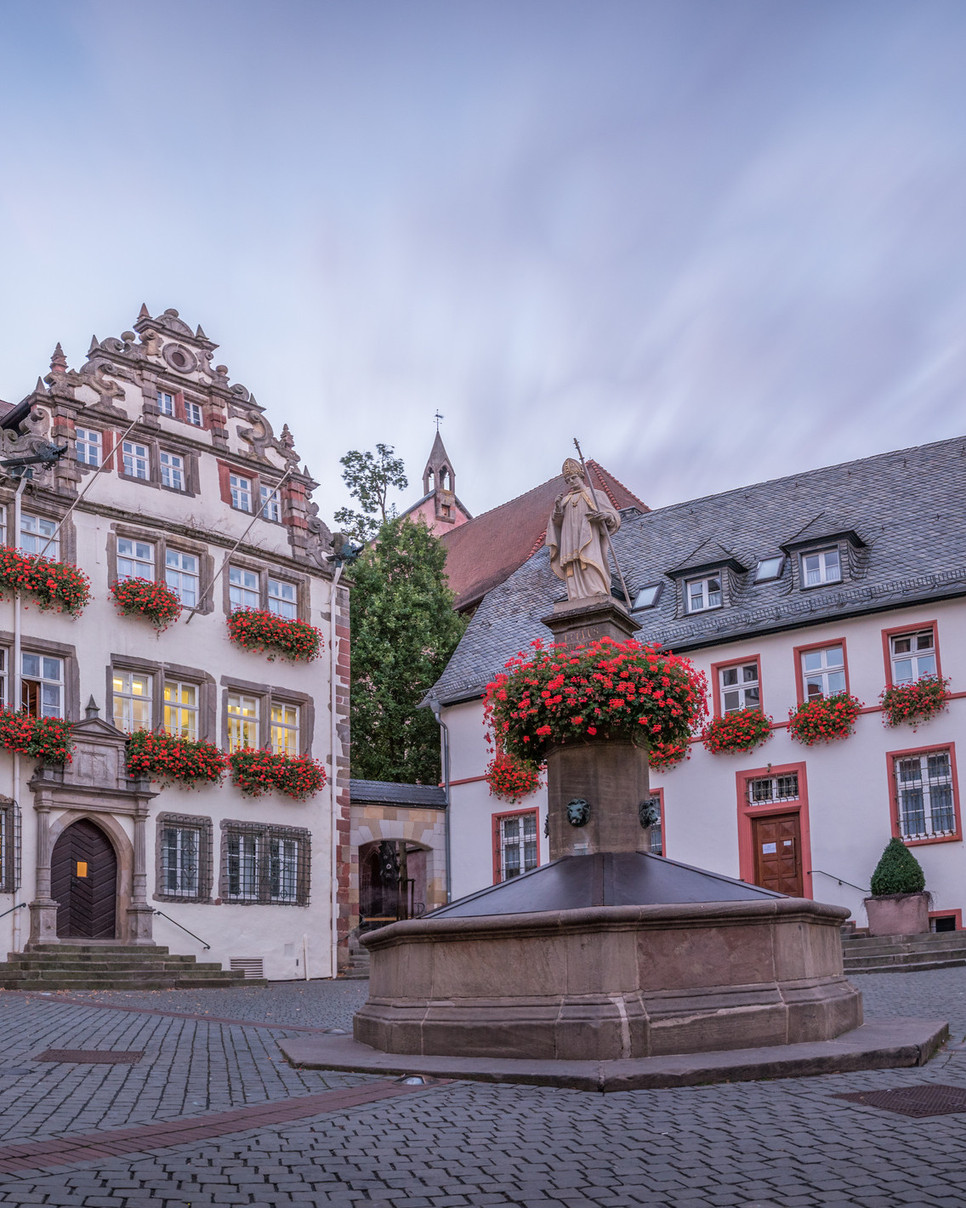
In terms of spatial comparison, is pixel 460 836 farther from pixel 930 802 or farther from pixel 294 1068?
pixel 294 1068

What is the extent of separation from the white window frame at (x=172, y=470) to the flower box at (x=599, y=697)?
1535 centimetres

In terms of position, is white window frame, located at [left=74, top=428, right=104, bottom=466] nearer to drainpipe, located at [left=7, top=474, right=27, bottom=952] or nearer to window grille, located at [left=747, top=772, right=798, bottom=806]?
drainpipe, located at [left=7, top=474, right=27, bottom=952]

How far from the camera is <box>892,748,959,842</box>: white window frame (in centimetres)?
2123

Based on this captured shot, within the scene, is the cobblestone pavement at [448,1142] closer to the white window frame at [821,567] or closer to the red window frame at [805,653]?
the red window frame at [805,653]

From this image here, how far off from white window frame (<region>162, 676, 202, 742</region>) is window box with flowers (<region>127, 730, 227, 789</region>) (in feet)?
0.97

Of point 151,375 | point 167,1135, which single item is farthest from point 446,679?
point 167,1135

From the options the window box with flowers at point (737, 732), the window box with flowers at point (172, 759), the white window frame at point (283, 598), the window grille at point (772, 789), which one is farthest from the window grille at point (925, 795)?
the white window frame at point (283, 598)

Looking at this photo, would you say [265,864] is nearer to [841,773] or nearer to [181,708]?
[181,708]

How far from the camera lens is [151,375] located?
24.8 metres

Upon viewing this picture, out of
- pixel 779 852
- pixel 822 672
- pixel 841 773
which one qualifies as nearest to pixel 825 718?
pixel 841 773

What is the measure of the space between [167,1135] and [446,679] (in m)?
23.0

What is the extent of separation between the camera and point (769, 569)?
84.4 ft

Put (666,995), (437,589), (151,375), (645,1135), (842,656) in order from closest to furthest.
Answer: (645,1135), (666,995), (842,656), (151,375), (437,589)

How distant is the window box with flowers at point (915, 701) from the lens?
21484 mm
